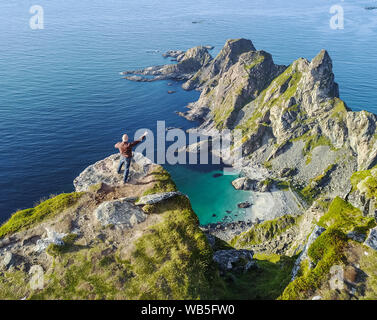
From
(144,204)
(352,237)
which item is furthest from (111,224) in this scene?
(352,237)

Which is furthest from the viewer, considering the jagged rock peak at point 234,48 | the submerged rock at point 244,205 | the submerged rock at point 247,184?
the jagged rock peak at point 234,48

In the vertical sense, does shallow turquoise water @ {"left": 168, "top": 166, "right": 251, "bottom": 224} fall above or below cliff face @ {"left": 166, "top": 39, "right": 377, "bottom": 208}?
below

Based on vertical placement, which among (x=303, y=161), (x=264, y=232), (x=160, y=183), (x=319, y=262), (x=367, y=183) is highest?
(x=367, y=183)

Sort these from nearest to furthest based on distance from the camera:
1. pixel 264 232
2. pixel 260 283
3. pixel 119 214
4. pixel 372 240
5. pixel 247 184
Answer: pixel 372 240 → pixel 119 214 → pixel 260 283 → pixel 264 232 → pixel 247 184

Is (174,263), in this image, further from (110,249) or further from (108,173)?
(108,173)

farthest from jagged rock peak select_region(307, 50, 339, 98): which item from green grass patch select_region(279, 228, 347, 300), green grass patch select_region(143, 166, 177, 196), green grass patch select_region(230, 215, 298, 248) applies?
green grass patch select_region(143, 166, 177, 196)

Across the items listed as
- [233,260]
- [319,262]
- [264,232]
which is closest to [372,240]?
[319,262]

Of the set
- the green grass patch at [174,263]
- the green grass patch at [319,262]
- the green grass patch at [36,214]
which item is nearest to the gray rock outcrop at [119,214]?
the green grass patch at [174,263]

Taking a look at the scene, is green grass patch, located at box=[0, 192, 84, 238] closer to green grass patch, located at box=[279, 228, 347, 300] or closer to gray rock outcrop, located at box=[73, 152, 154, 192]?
gray rock outcrop, located at box=[73, 152, 154, 192]

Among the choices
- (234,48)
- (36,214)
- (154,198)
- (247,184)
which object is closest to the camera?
(36,214)

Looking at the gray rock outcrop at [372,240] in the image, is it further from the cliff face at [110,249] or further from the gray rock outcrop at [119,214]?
the gray rock outcrop at [119,214]

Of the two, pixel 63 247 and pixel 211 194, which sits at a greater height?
pixel 63 247

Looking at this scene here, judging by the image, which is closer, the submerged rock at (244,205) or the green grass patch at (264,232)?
the green grass patch at (264,232)
